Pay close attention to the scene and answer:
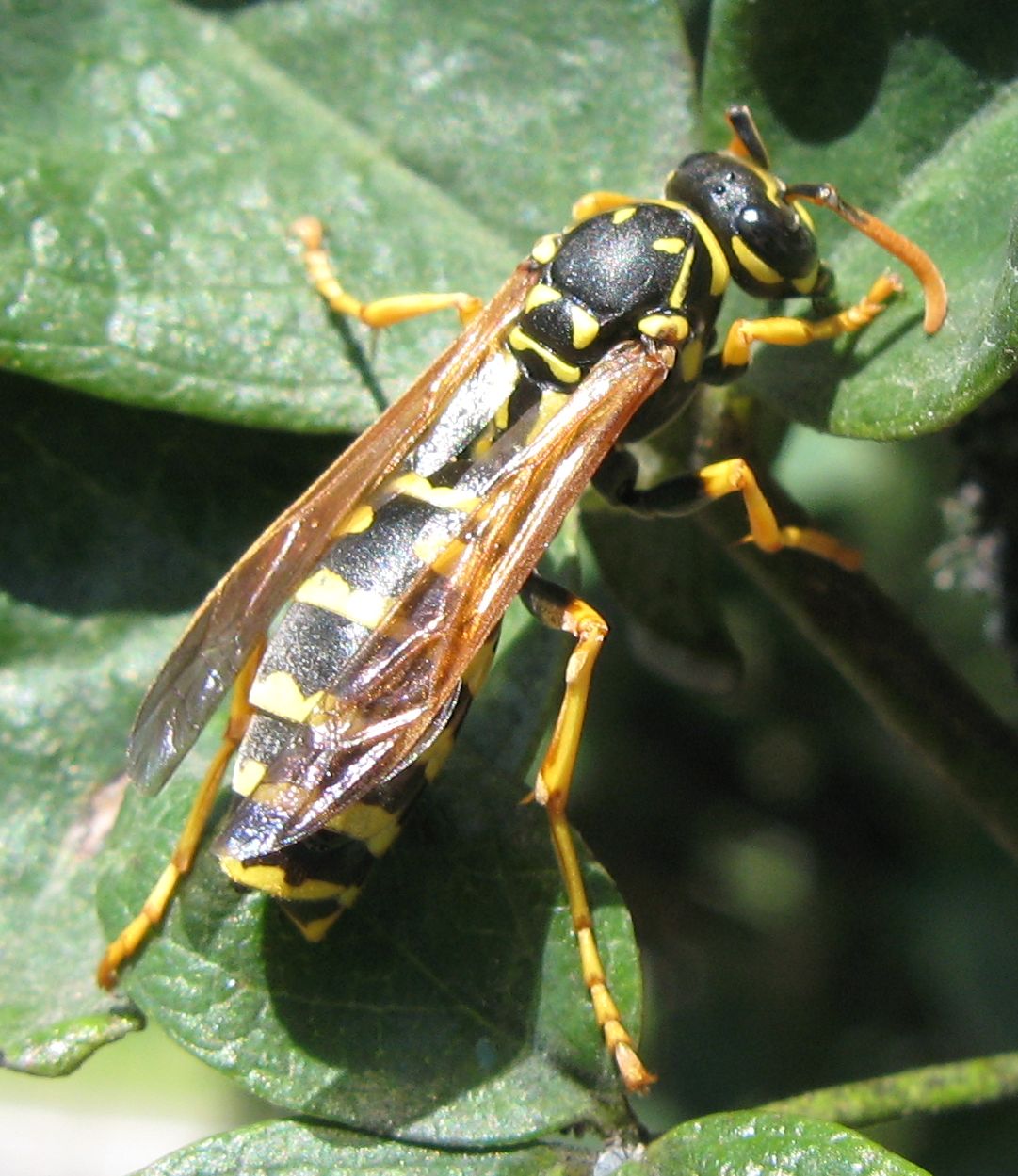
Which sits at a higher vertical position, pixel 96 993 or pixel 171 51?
pixel 171 51

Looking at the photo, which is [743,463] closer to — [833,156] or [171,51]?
[833,156]

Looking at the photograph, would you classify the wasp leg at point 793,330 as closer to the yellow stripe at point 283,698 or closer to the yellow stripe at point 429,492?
the yellow stripe at point 429,492

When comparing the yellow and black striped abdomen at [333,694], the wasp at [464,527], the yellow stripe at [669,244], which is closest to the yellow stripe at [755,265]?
the wasp at [464,527]

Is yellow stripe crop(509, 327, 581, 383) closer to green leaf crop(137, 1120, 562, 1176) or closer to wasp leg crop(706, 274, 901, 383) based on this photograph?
wasp leg crop(706, 274, 901, 383)

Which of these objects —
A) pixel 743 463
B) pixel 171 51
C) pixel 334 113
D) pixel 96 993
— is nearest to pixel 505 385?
pixel 743 463

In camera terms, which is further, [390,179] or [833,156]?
[390,179]

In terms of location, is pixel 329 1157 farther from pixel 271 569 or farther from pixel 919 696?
pixel 919 696

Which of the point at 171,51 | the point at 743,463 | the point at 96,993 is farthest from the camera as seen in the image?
the point at 171,51
